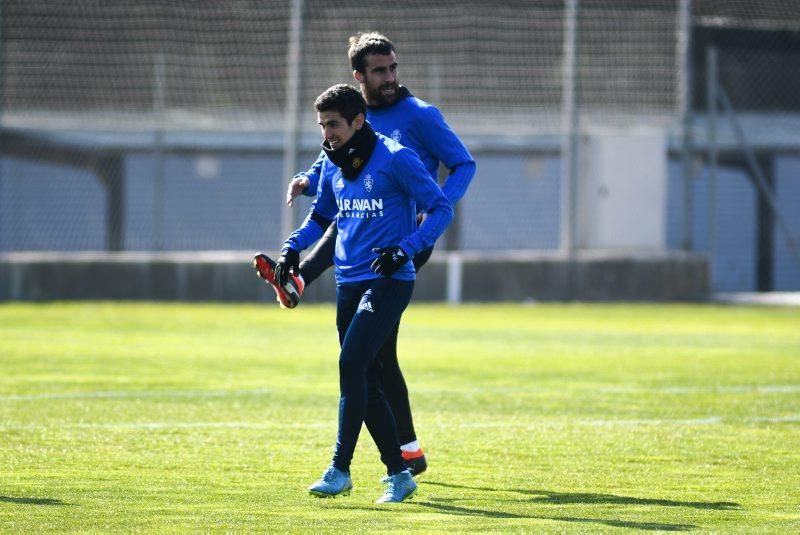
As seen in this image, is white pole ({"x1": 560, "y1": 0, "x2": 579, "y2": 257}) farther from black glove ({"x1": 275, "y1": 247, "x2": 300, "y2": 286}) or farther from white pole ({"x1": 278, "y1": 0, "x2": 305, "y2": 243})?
black glove ({"x1": 275, "y1": 247, "x2": 300, "y2": 286})

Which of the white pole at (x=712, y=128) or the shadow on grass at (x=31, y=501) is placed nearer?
the shadow on grass at (x=31, y=501)

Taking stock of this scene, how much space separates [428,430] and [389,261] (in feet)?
8.80

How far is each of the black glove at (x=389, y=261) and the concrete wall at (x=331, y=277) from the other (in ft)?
48.4

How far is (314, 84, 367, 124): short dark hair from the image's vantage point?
678 centimetres

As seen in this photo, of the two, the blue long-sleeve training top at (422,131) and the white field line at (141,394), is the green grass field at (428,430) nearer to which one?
the white field line at (141,394)

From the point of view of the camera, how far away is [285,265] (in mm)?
7180

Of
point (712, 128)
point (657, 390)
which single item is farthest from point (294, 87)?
point (657, 390)

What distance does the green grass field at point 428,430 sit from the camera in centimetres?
627

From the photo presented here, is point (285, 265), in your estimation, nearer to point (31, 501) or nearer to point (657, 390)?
point (31, 501)

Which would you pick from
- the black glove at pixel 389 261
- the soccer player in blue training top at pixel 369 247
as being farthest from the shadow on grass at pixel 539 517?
the black glove at pixel 389 261

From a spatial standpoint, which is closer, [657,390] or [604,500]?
[604,500]

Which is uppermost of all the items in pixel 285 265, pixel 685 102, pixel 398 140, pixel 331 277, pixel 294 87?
pixel 294 87

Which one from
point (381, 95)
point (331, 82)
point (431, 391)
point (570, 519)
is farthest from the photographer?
point (331, 82)

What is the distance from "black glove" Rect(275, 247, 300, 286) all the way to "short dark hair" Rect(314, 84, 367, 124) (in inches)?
28.9
